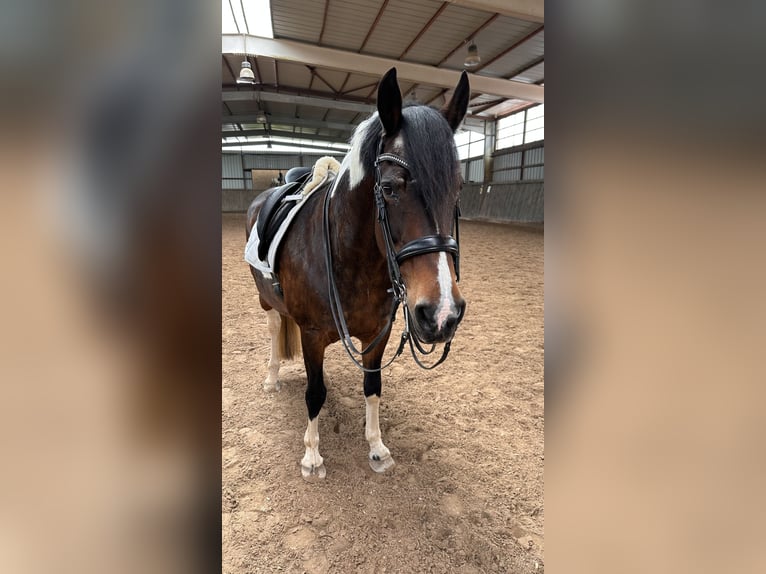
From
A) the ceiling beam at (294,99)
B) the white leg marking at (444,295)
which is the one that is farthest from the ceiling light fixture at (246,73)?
the white leg marking at (444,295)

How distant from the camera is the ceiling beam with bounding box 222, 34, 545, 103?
10312 millimetres

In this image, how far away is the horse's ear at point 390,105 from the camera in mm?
1255

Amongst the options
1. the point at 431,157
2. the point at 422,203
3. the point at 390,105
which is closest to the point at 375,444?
the point at 422,203

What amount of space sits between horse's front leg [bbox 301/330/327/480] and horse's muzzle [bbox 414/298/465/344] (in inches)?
35.2

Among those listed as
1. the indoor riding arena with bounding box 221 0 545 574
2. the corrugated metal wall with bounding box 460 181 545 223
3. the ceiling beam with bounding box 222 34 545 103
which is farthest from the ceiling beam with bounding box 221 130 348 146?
the indoor riding arena with bounding box 221 0 545 574

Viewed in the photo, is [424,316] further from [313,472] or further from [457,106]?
[313,472]

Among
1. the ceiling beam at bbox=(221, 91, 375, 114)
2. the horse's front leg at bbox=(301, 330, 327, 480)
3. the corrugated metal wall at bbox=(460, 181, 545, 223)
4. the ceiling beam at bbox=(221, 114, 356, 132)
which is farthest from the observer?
the ceiling beam at bbox=(221, 114, 356, 132)

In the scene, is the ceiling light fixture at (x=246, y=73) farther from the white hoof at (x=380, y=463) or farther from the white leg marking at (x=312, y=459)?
the white hoof at (x=380, y=463)

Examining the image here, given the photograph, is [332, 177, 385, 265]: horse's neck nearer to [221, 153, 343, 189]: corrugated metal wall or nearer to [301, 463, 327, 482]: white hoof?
[301, 463, 327, 482]: white hoof

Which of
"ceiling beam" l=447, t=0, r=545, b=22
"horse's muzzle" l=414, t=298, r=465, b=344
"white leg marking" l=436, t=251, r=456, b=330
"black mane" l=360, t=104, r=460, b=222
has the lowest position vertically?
"horse's muzzle" l=414, t=298, r=465, b=344

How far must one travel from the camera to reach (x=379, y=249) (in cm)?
159

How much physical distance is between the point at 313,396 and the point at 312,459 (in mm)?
338
